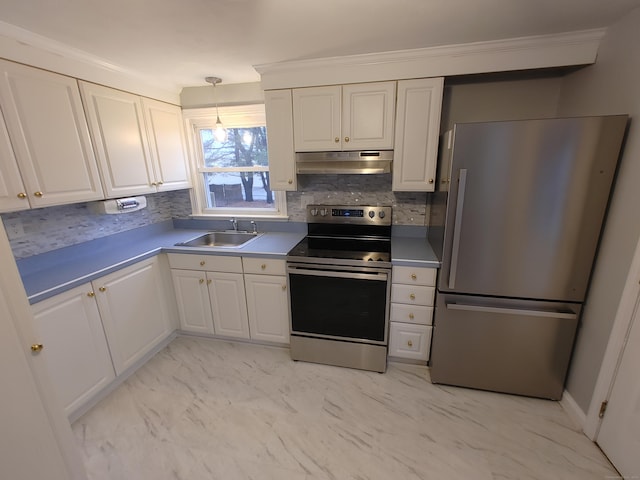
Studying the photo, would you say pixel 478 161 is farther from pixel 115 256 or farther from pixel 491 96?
pixel 115 256

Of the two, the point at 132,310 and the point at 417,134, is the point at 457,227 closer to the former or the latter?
the point at 417,134

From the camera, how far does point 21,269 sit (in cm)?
179

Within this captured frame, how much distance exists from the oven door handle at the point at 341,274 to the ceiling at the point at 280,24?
145cm

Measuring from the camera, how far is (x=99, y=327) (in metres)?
1.87

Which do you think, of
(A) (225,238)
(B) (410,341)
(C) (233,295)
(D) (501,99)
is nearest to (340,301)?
(B) (410,341)

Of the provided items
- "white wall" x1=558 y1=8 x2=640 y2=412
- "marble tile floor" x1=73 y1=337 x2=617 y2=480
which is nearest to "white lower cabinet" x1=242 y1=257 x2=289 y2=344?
"marble tile floor" x1=73 y1=337 x2=617 y2=480

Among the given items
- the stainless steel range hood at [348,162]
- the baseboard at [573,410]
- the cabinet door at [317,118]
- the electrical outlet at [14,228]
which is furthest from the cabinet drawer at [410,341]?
the electrical outlet at [14,228]

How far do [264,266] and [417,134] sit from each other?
148 cm

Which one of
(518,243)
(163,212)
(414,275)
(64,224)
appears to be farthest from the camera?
(163,212)

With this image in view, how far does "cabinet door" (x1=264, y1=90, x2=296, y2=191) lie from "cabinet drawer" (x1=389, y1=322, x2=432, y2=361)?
1368 mm

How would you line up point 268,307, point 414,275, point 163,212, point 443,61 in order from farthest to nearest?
point 163,212
point 268,307
point 414,275
point 443,61

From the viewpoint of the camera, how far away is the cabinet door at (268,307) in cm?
225

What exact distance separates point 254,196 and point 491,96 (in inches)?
85.7

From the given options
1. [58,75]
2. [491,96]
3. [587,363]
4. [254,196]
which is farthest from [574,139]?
[58,75]
